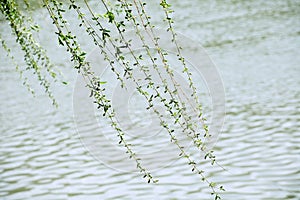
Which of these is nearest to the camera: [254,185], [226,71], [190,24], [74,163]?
[254,185]

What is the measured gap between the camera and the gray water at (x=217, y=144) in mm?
6699

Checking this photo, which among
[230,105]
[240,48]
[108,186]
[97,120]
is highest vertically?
[240,48]

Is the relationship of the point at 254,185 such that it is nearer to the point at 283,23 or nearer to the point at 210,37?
the point at 210,37

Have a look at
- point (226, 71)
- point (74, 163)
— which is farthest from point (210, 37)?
point (74, 163)

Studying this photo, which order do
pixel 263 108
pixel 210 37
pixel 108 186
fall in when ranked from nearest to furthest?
pixel 108 186
pixel 263 108
pixel 210 37

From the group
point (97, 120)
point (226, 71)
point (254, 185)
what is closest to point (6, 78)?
point (97, 120)

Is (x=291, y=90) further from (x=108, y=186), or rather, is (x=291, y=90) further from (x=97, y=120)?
(x=108, y=186)

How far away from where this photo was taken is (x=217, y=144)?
312 inches

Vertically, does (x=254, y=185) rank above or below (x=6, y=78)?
below

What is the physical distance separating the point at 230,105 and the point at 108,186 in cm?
356

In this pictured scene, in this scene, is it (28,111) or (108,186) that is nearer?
(108,186)

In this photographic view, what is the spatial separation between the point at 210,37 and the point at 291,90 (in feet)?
19.2

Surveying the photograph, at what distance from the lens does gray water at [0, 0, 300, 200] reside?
6.70m

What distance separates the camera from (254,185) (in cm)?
650
